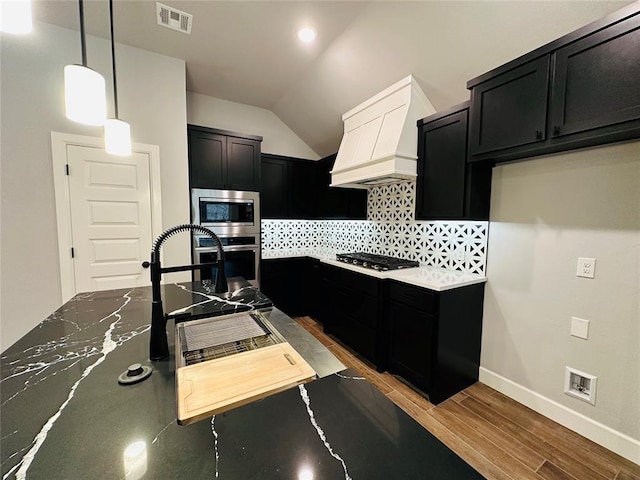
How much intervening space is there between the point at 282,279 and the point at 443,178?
2.36 meters

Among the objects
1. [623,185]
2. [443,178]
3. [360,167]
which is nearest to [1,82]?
[360,167]

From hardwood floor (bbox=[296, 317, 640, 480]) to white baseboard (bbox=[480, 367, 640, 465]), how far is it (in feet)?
0.12

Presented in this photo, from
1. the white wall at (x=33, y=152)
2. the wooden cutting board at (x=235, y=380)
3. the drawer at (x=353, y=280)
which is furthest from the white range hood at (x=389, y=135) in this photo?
the white wall at (x=33, y=152)

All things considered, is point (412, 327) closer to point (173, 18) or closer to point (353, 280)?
point (353, 280)

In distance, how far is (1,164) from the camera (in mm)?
2246

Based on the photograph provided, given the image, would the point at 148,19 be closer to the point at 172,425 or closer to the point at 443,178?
the point at 443,178

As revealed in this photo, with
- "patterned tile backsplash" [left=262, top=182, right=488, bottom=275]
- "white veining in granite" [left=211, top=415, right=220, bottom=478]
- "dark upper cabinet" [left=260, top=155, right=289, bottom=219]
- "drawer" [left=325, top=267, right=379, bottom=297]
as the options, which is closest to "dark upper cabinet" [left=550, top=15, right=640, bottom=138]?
"patterned tile backsplash" [left=262, top=182, right=488, bottom=275]

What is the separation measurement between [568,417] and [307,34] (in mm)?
3653

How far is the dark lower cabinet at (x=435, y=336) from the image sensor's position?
2107 millimetres

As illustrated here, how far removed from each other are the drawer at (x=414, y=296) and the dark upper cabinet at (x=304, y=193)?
142cm

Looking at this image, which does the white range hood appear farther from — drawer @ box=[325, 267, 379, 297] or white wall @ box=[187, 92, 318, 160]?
white wall @ box=[187, 92, 318, 160]

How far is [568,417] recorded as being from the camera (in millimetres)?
1886

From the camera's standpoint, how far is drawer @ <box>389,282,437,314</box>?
2.09 metres

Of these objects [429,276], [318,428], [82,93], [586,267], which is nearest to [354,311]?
[429,276]
